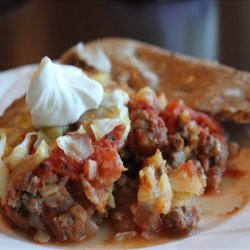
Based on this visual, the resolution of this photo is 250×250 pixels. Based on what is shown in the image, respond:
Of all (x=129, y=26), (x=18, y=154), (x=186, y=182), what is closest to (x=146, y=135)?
(x=186, y=182)

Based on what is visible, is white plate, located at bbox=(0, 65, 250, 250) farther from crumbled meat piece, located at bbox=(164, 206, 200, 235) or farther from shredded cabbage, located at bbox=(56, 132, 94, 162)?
shredded cabbage, located at bbox=(56, 132, 94, 162)

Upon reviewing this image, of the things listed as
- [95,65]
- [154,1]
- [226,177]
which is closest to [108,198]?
[226,177]

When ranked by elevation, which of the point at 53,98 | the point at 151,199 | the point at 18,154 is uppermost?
the point at 53,98

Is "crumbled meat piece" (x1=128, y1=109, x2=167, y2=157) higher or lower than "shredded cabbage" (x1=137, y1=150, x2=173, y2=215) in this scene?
higher

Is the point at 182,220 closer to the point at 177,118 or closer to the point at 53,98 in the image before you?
the point at 177,118

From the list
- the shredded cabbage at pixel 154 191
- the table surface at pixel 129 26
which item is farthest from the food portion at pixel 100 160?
the table surface at pixel 129 26

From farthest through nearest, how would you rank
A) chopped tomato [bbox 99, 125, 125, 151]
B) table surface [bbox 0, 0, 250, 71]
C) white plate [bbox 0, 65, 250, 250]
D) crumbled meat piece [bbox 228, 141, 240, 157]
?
table surface [bbox 0, 0, 250, 71], crumbled meat piece [bbox 228, 141, 240, 157], chopped tomato [bbox 99, 125, 125, 151], white plate [bbox 0, 65, 250, 250]

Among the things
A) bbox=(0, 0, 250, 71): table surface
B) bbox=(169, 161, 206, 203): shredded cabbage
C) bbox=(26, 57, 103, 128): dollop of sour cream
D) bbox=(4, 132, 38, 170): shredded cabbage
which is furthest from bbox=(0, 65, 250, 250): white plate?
bbox=(0, 0, 250, 71): table surface
